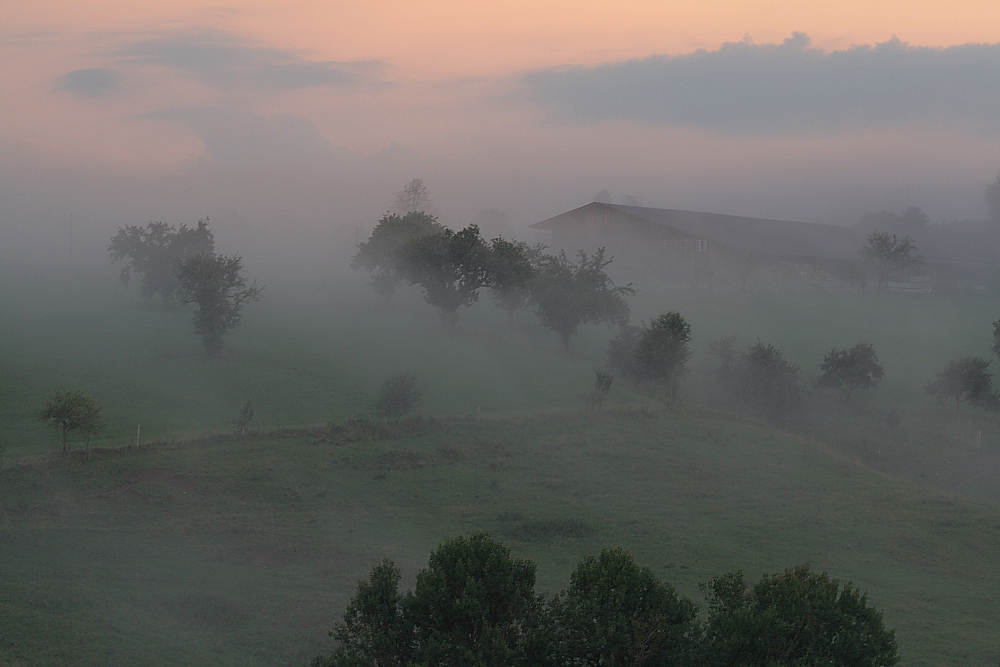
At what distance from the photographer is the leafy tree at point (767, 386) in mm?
52219

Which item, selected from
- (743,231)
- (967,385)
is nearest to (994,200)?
(743,231)

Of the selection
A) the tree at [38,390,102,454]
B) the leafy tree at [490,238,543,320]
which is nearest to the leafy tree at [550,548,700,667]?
the tree at [38,390,102,454]

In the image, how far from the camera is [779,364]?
174ft

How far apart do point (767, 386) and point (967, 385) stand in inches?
491

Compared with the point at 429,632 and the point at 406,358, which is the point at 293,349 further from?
the point at 429,632

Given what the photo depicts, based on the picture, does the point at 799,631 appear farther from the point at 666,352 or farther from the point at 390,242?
the point at 390,242

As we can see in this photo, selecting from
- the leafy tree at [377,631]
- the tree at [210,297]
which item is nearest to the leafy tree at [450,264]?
the tree at [210,297]

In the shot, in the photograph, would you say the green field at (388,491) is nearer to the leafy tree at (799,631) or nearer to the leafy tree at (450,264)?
the leafy tree at (450,264)

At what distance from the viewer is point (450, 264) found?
206 feet

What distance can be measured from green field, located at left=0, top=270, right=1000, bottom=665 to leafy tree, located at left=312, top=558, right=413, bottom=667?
15.9 feet

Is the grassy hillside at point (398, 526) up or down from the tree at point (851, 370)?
down

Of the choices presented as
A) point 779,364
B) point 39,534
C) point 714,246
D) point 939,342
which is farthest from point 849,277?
point 39,534

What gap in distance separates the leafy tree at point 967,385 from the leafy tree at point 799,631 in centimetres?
4538

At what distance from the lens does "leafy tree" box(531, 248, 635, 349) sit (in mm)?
63031
